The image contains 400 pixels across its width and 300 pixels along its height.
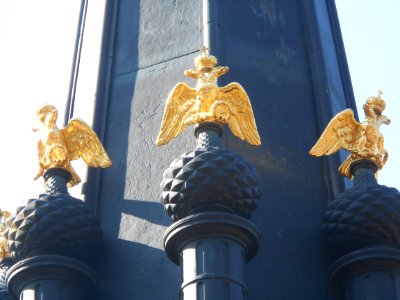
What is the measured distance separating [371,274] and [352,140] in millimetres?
2440

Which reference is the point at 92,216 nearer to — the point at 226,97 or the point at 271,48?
the point at 226,97

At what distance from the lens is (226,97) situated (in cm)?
2209

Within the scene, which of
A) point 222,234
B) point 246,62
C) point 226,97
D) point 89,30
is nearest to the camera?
point 222,234

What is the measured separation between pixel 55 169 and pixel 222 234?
130 inches

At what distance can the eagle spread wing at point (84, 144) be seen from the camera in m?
22.9

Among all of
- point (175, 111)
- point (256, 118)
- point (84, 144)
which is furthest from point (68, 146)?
point (256, 118)

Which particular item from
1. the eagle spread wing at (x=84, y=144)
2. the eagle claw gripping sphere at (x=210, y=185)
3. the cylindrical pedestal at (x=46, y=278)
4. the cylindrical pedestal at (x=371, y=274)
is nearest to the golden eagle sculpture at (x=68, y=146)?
the eagle spread wing at (x=84, y=144)

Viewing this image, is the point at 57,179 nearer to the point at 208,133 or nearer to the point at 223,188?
the point at 208,133

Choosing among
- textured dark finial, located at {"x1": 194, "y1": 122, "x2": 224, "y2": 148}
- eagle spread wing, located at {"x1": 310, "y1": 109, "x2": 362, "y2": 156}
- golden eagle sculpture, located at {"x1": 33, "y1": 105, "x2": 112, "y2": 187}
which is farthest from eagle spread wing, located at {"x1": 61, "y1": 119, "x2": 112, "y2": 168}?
eagle spread wing, located at {"x1": 310, "y1": 109, "x2": 362, "y2": 156}

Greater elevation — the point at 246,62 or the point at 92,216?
the point at 246,62

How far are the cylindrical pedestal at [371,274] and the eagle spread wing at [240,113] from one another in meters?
2.19

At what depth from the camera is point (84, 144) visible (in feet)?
75.6

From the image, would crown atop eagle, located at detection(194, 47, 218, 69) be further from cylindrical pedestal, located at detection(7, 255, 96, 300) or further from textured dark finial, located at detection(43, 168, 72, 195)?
cylindrical pedestal, located at detection(7, 255, 96, 300)

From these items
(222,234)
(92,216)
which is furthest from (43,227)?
(222,234)
